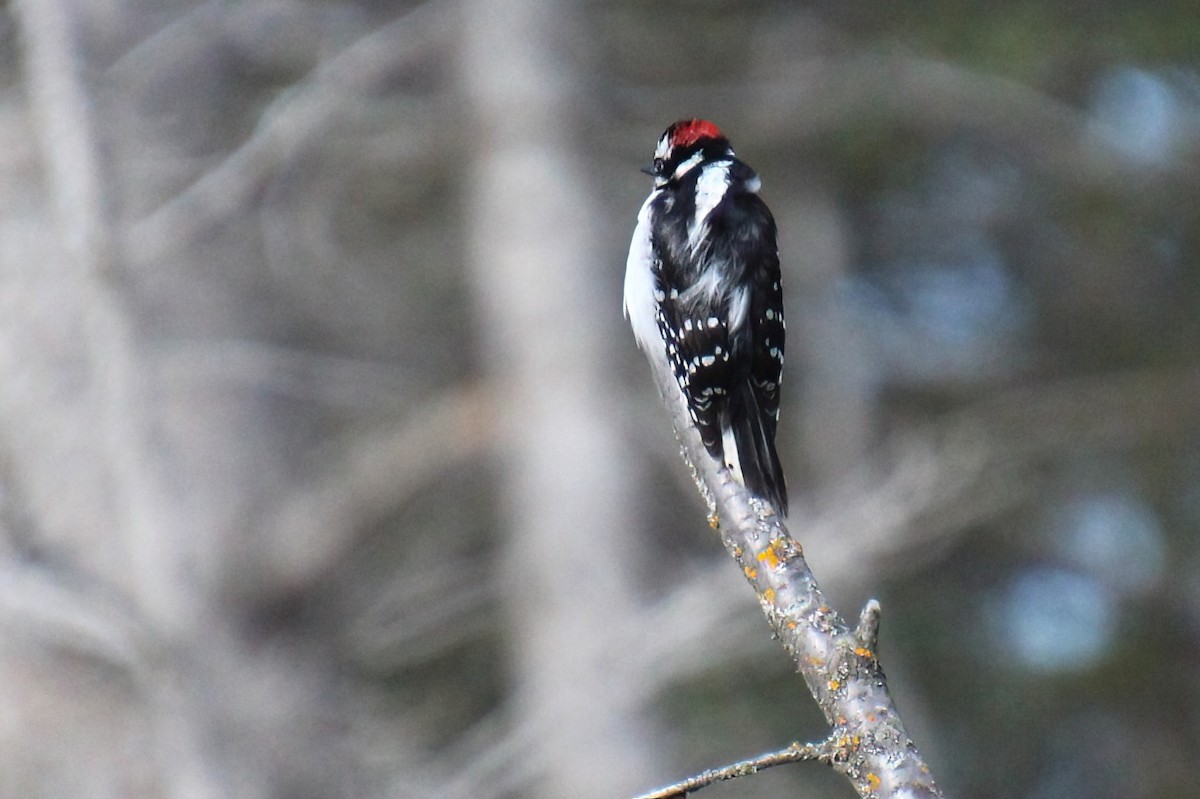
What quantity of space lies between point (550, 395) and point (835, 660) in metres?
6.19

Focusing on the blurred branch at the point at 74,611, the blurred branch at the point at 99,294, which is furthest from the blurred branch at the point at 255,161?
the blurred branch at the point at 74,611

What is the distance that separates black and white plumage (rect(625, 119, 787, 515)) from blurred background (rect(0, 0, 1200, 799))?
2258mm

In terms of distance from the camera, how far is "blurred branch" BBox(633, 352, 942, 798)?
1792mm

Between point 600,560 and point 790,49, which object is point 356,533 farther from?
point 790,49

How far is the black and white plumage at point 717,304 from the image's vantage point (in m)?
3.10

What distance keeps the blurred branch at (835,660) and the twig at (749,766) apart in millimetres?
18

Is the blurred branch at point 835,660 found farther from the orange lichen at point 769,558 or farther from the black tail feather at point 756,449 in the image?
the black tail feather at point 756,449

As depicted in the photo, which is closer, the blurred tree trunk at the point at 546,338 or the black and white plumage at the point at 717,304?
the black and white plumage at the point at 717,304

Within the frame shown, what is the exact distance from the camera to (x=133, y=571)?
5.39 metres

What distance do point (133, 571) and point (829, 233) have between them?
15.2ft

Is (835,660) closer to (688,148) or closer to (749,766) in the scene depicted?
(749,766)

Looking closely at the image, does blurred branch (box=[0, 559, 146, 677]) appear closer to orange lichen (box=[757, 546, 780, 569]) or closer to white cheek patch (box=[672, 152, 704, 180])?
white cheek patch (box=[672, 152, 704, 180])

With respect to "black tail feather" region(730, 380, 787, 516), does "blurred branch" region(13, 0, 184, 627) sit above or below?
above

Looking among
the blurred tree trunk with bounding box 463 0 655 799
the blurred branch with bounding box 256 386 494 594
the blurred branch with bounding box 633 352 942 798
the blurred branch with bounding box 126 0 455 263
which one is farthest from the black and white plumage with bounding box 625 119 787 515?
the blurred tree trunk with bounding box 463 0 655 799
